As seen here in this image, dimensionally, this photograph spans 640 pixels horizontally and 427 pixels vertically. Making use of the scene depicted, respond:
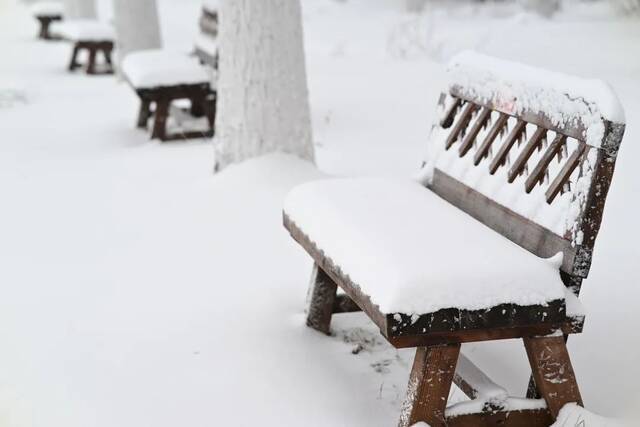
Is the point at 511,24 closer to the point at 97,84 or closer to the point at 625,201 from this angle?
the point at 97,84

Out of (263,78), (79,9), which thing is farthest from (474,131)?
(79,9)

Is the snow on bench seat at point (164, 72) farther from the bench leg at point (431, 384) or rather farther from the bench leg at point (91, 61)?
the bench leg at point (431, 384)

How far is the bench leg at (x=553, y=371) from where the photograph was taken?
95.2 inches

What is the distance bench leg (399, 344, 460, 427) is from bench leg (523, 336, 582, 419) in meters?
0.27

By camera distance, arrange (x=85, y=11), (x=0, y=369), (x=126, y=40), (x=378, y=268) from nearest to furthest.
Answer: (x=378, y=268) → (x=0, y=369) → (x=126, y=40) → (x=85, y=11)

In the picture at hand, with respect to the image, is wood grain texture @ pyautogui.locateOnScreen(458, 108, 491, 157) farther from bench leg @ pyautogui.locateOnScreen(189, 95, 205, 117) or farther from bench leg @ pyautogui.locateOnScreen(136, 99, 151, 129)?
bench leg @ pyautogui.locateOnScreen(136, 99, 151, 129)

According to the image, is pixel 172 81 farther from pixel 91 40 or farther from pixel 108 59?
pixel 108 59

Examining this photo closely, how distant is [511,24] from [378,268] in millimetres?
10926

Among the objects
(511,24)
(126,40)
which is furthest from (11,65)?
(511,24)

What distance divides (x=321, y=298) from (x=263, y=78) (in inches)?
88.6

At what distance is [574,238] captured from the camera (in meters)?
2.35

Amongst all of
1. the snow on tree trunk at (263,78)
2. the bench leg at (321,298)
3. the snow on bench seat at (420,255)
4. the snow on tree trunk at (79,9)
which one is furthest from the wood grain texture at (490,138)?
the snow on tree trunk at (79,9)

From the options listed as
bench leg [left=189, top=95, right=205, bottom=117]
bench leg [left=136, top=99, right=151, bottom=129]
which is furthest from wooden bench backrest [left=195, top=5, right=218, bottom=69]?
bench leg [left=136, top=99, right=151, bottom=129]

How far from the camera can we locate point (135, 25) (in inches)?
348
